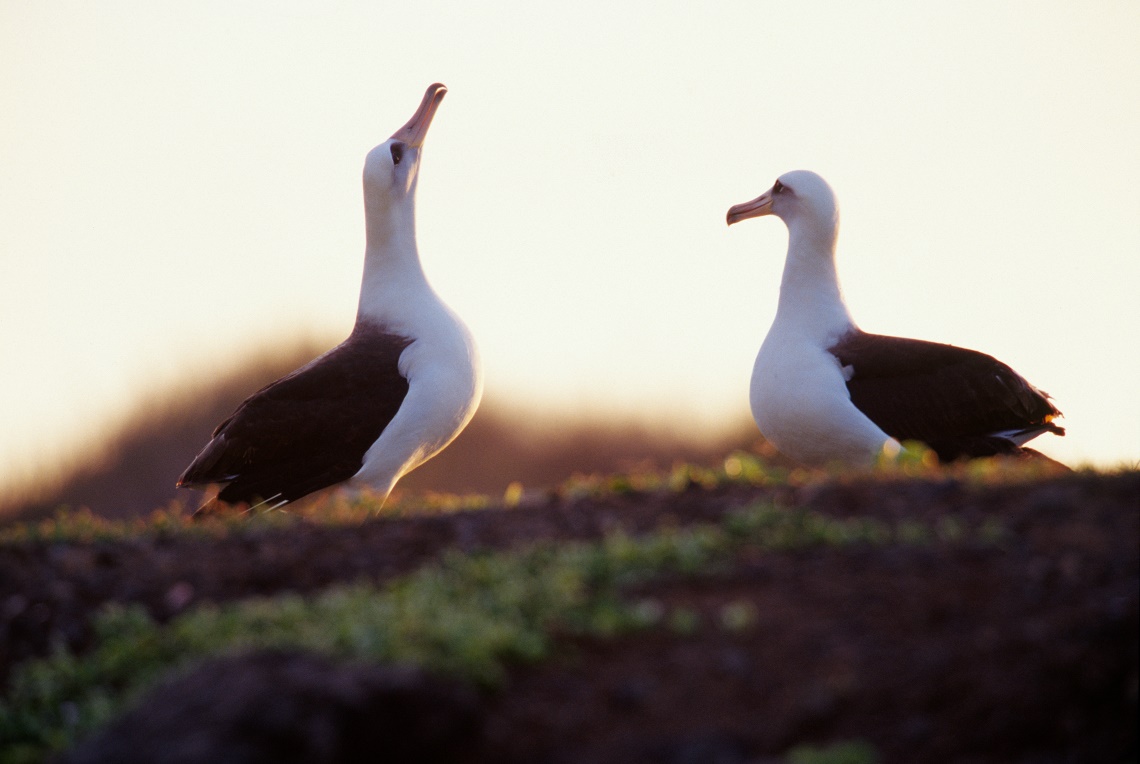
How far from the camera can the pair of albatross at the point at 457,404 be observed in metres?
9.05

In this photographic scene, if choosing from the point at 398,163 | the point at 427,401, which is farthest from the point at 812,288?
the point at 398,163

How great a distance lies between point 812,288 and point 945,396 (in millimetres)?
1335

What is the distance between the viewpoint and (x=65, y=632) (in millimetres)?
4988

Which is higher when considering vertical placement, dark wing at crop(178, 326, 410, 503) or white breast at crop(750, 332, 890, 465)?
dark wing at crop(178, 326, 410, 503)

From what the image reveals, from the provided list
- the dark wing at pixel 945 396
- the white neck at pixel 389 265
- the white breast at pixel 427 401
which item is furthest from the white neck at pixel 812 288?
the white neck at pixel 389 265

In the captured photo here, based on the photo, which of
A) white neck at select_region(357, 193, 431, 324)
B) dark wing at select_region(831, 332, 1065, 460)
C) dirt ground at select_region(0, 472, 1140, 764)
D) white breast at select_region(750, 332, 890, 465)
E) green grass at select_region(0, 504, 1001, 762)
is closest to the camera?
dirt ground at select_region(0, 472, 1140, 764)

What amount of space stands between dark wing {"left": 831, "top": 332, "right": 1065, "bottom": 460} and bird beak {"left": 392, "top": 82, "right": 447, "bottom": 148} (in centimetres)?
Answer: 376

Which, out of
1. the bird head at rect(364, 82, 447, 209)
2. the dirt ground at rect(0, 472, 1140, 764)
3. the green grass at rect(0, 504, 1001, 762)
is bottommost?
the dirt ground at rect(0, 472, 1140, 764)

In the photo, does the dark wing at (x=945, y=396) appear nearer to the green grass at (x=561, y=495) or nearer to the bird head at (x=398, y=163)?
the green grass at (x=561, y=495)

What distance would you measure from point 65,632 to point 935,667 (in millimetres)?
3103

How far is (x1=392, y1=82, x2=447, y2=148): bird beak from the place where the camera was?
10.8 metres

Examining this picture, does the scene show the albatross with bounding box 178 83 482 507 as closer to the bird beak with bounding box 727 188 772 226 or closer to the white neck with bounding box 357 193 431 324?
the white neck with bounding box 357 193 431 324

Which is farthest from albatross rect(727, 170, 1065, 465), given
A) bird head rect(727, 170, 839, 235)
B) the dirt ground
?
the dirt ground

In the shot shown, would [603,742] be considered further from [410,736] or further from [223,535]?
[223,535]
